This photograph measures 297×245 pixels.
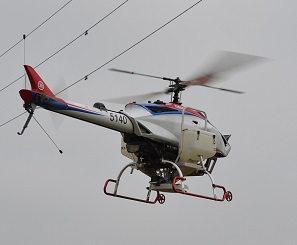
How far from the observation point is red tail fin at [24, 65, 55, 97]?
24969 mm

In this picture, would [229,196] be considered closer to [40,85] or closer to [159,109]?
[159,109]

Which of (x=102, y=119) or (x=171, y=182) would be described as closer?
(x=102, y=119)

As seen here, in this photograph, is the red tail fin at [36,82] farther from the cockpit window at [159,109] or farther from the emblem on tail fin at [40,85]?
the cockpit window at [159,109]

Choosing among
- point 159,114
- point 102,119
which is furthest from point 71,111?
point 159,114

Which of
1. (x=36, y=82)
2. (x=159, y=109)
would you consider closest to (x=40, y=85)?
(x=36, y=82)

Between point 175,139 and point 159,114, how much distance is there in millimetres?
807

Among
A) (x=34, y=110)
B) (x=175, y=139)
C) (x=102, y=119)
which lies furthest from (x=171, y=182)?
(x=34, y=110)

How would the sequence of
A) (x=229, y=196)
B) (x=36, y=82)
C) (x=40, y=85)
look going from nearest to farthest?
(x=36, y=82)
(x=40, y=85)
(x=229, y=196)

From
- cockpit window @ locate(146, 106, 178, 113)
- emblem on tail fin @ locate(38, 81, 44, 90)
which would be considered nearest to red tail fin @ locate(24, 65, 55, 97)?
emblem on tail fin @ locate(38, 81, 44, 90)

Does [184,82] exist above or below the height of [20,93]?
above

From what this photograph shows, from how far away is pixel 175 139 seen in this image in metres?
28.2

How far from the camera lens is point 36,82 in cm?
2512

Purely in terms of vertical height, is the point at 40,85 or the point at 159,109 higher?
the point at 159,109

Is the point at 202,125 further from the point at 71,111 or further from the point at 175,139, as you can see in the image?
the point at 71,111
